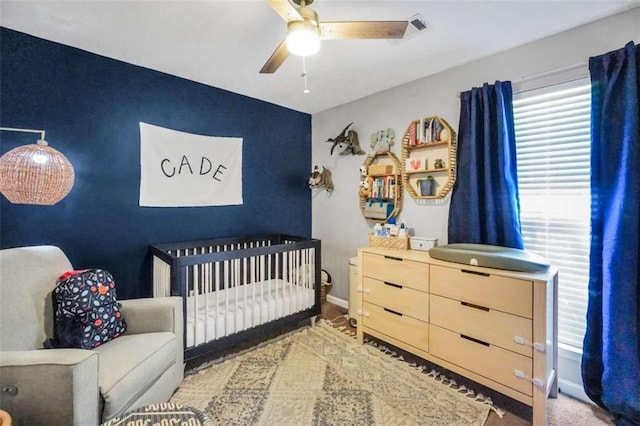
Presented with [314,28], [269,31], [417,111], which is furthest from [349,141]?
[314,28]

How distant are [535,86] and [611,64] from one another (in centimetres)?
39

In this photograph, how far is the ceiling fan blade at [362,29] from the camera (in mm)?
1379

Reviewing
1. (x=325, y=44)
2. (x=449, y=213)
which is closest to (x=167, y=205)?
(x=325, y=44)

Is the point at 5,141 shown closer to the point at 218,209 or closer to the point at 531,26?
the point at 218,209

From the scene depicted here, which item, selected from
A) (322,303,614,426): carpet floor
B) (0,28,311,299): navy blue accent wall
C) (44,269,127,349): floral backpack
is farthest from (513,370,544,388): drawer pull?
(0,28,311,299): navy blue accent wall

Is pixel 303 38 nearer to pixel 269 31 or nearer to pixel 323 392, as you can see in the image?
pixel 269 31

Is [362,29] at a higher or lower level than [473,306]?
higher

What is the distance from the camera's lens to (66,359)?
1.24 m

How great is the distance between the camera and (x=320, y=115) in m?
3.64

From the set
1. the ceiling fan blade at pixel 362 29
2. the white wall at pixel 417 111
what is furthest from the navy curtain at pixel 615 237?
the ceiling fan blade at pixel 362 29

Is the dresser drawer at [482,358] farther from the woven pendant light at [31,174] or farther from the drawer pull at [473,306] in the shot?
the woven pendant light at [31,174]

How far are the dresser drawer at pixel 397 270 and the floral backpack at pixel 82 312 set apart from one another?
70.5 inches

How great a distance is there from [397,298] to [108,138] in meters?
2.56

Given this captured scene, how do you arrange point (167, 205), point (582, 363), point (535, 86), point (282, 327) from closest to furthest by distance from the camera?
point (582, 363)
point (535, 86)
point (167, 205)
point (282, 327)
